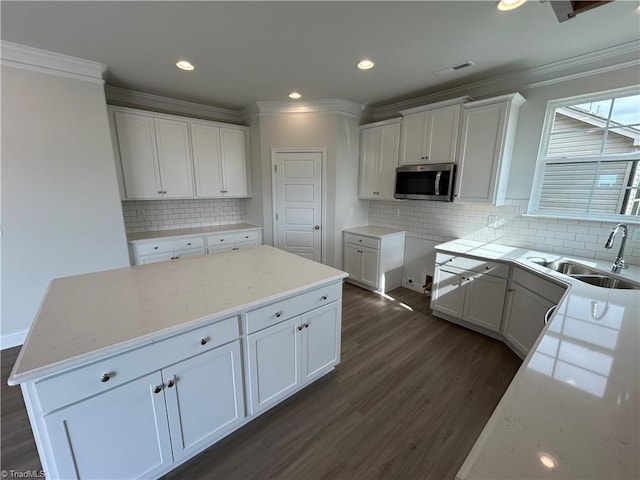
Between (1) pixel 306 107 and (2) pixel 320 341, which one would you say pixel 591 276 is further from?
(1) pixel 306 107

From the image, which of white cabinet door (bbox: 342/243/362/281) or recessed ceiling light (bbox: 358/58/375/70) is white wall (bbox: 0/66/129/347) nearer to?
recessed ceiling light (bbox: 358/58/375/70)

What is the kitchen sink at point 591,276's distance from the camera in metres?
2.01

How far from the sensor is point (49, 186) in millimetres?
2523

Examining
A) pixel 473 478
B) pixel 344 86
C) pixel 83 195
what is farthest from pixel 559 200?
pixel 83 195

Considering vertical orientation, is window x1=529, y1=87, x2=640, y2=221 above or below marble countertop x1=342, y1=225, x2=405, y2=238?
above

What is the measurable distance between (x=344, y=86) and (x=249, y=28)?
1440 millimetres

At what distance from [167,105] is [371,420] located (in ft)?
14.4

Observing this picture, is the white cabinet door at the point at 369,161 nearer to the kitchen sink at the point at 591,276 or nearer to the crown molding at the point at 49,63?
the kitchen sink at the point at 591,276

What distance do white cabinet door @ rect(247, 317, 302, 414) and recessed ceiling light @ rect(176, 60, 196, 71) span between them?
2.65 meters

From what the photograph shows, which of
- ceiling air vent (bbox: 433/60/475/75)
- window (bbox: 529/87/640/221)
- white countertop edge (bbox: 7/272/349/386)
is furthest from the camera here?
ceiling air vent (bbox: 433/60/475/75)

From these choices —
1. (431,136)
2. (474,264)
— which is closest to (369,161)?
(431,136)

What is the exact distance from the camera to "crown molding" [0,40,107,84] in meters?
2.24

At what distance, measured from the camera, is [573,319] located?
1.28 metres

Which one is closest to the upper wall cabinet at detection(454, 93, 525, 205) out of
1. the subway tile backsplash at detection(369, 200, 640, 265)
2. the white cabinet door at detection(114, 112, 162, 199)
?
the subway tile backsplash at detection(369, 200, 640, 265)
